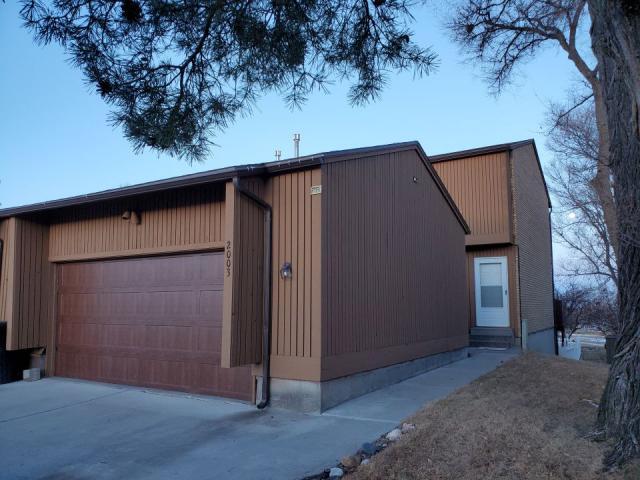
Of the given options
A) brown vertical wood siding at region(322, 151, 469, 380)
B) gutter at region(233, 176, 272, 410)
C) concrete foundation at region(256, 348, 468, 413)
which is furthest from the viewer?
brown vertical wood siding at region(322, 151, 469, 380)

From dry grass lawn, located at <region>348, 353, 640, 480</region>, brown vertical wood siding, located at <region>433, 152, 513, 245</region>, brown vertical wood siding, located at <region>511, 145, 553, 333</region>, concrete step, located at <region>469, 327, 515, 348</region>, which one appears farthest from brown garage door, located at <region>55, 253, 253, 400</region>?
brown vertical wood siding, located at <region>511, 145, 553, 333</region>

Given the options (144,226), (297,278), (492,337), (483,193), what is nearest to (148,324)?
(144,226)

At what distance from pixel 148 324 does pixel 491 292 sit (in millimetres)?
9222

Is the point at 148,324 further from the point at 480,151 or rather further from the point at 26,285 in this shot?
the point at 480,151

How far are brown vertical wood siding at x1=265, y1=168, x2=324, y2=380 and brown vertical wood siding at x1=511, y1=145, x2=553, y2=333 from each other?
8685mm

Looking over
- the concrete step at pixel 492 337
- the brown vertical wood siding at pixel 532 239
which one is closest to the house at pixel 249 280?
the concrete step at pixel 492 337

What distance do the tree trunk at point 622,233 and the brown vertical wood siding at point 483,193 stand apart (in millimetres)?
9222

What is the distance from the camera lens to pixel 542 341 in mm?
16297

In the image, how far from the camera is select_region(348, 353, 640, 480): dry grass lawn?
4328 millimetres

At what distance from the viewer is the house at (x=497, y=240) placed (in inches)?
549

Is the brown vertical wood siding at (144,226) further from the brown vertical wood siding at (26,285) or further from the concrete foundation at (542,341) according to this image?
the concrete foundation at (542,341)

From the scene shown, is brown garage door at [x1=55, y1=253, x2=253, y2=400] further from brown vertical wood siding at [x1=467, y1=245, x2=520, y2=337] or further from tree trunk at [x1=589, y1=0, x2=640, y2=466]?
brown vertical wood siding at [x1=467, y1=245, x2=520, y2=337]

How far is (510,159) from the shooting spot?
1412cm

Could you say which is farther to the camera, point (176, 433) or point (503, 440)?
point (176, 433)
